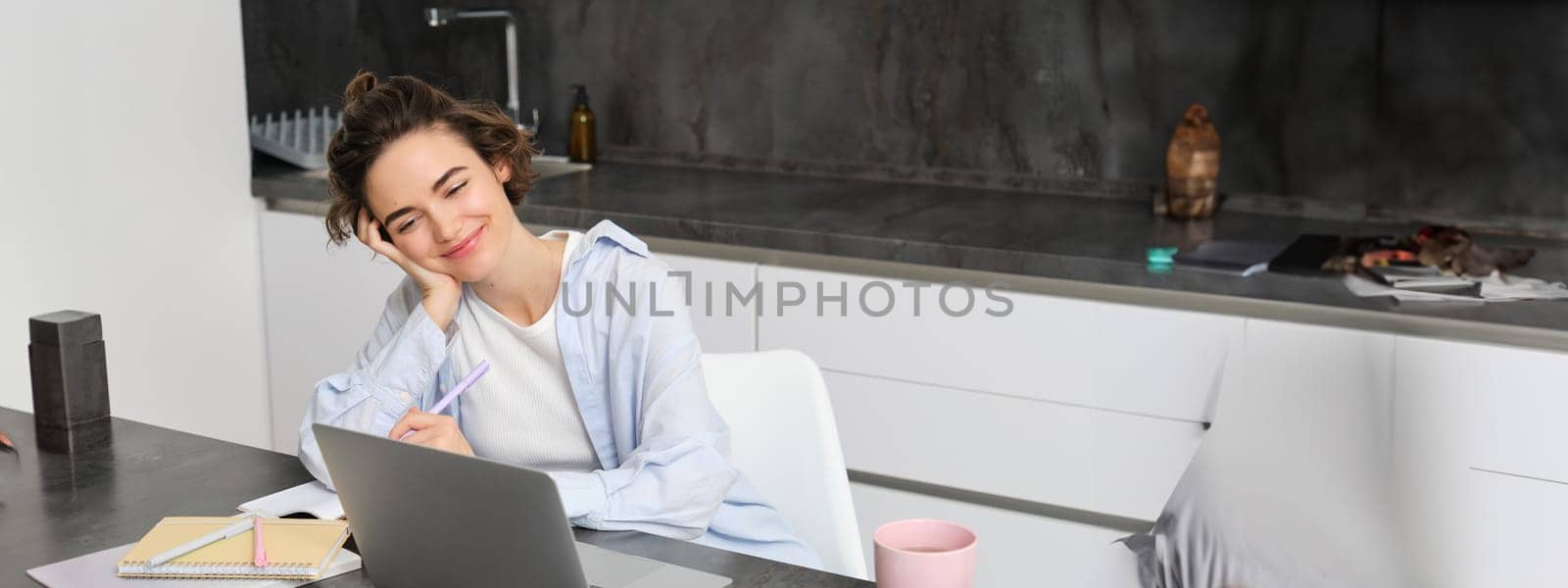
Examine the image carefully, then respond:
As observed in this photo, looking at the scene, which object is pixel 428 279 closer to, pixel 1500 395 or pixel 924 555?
pixel 924 555

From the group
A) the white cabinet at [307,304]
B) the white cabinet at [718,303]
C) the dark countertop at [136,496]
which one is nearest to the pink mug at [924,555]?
the dark countertop at [136,496]

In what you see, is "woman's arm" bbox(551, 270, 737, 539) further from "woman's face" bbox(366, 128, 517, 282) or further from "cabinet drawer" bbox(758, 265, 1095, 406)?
"cabinet drawer" bbox(758, 265, 1095, 406)

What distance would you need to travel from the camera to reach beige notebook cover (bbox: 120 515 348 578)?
1.27 m

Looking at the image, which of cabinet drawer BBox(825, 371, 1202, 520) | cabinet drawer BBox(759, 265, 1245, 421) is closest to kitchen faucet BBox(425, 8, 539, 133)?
cabinet drawer BBox(759, 265, 1245, 421)

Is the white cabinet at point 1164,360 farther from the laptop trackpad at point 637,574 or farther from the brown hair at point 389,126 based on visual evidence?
the laptop trackpad at point 637,574

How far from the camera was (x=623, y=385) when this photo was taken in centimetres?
163

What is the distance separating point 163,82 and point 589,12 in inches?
36.2

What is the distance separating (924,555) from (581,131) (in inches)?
95.9

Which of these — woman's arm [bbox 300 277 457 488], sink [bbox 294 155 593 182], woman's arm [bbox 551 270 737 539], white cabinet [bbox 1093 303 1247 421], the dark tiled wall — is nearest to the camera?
woman's arm [bbox 551 270 737 539]

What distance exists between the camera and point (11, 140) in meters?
2.70

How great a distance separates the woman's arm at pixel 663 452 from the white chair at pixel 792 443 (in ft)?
0.38

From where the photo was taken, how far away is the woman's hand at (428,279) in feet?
5.40

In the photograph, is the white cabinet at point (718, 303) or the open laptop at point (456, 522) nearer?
the open laptop at point (456, 522)

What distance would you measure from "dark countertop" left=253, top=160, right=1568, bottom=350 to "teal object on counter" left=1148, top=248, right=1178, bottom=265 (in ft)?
0.07
